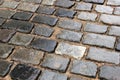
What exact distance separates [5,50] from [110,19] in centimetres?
149

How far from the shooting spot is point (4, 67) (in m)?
2.57

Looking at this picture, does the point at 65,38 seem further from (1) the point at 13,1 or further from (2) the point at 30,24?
(1) the point at 13,1

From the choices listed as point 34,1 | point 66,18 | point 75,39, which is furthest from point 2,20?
point 75,39

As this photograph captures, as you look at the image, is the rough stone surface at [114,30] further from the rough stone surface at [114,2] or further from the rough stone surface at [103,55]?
the rough stone surface at [114,2]

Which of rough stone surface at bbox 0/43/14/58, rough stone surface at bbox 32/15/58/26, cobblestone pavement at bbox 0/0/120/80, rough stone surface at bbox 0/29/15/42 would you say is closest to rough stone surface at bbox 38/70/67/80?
cobblestone pavement at bbox 0/0/120/80

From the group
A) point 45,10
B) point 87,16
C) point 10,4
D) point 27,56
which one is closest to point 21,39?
point 27,56

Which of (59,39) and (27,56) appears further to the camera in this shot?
(59,39)

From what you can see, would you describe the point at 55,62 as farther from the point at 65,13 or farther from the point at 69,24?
the point at 65,13

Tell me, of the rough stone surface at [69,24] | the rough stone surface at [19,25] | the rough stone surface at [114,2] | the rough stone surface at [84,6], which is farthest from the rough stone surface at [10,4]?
the rough stone surface at [114,2]

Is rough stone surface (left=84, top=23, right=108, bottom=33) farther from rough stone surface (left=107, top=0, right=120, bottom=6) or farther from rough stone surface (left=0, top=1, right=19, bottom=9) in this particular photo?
rough stone surface (left=0, top=1, right=19, bottom=9)

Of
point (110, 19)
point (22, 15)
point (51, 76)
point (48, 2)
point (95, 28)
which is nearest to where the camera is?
point (51, 76)

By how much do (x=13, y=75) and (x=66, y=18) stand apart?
4.00ft

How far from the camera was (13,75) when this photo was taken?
2.47 meters

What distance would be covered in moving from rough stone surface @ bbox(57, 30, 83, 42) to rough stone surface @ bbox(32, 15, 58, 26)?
0.24m
